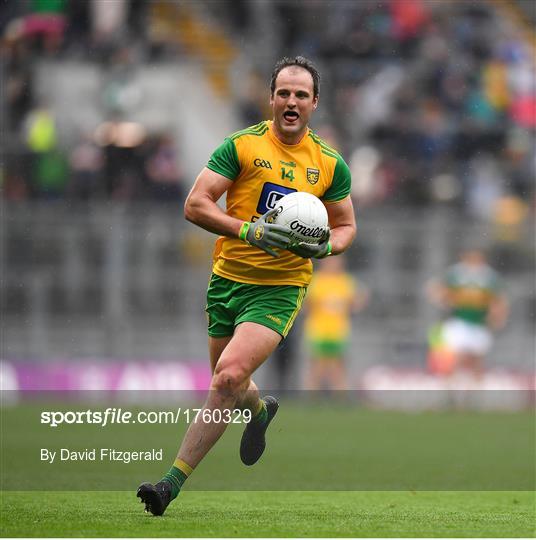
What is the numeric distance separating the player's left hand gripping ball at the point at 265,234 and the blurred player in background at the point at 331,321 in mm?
12957

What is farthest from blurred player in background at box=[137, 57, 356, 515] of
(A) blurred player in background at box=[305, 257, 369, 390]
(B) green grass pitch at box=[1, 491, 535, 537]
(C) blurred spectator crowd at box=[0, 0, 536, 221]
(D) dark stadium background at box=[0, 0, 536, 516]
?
(A) blurred player in background at box=[305, 257, 369, 390]

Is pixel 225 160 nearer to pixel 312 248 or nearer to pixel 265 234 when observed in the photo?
pixel 265 234

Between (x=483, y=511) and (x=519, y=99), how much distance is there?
16939 mm

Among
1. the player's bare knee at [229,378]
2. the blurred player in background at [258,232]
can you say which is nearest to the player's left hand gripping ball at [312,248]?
the blurred player in background at [258,232]

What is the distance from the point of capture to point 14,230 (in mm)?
19281

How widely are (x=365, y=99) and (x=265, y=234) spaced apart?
1602 centimetres

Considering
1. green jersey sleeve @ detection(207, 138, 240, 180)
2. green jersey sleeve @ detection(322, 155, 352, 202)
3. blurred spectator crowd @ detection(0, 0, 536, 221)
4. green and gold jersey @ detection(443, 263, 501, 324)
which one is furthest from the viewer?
blurred spectator crowd @ detection(0, 0, 536, 221)

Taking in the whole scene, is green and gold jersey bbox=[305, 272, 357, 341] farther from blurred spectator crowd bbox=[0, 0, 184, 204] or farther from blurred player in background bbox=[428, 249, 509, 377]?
blurred spectator crowd bbox=[0, 0, 184, 204]

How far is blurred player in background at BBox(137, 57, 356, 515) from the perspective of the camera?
755 cm

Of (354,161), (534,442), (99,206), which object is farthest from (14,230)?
(534,442)

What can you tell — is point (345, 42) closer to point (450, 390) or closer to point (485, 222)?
point (485, 222)

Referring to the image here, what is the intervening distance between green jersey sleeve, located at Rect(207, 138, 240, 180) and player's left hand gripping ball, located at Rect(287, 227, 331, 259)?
62cm

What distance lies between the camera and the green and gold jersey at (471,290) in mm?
20359

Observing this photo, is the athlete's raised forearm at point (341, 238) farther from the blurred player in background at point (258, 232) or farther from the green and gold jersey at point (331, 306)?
the green and gold jersey at point (331, 306)
